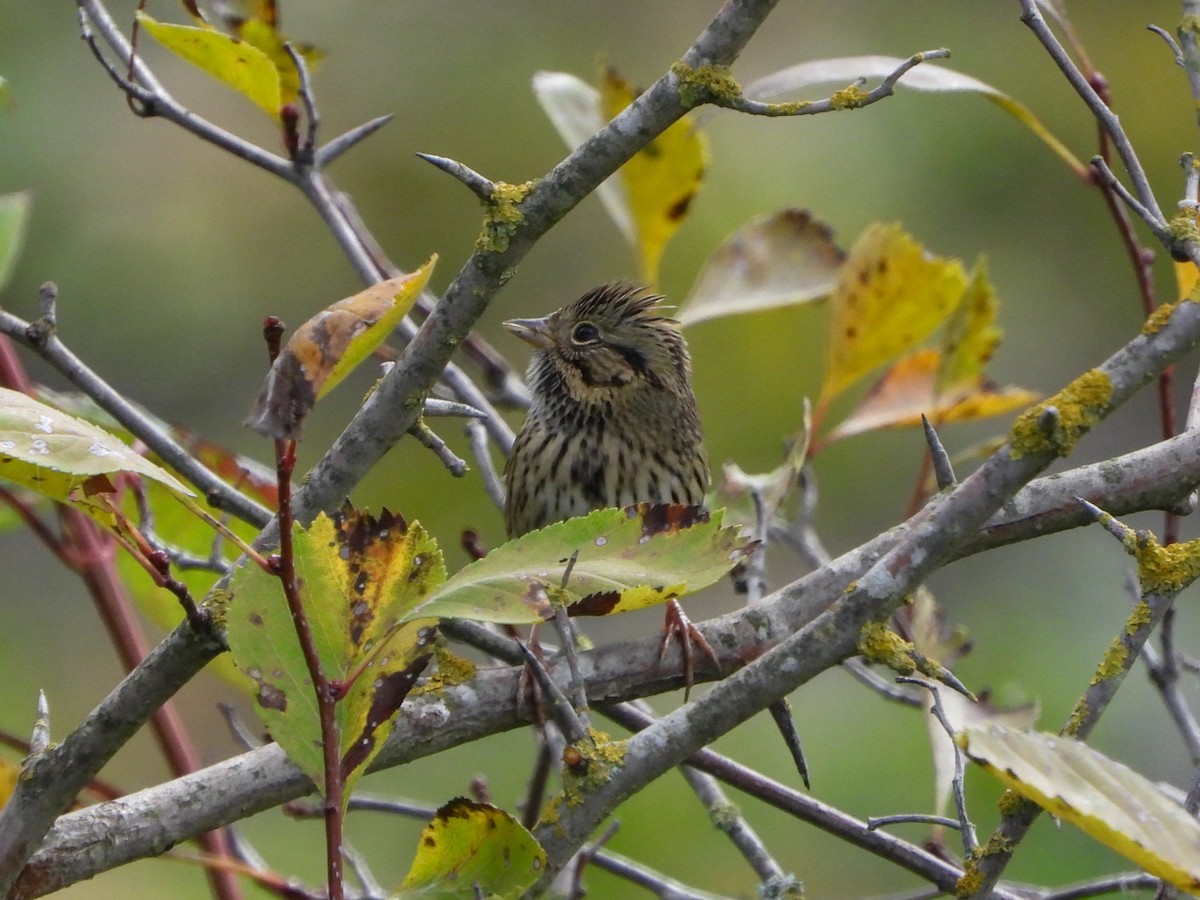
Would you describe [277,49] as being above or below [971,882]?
above

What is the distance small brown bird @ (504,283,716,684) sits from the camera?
3.04 metres

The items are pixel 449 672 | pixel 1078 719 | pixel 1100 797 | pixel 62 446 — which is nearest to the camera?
pixel 1100 797

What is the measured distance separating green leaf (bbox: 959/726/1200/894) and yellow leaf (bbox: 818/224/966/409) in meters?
1.47

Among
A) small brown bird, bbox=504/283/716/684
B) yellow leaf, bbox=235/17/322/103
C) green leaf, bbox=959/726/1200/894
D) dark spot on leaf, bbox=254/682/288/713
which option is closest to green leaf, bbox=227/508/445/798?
dark spot on leaf, bbox=254/682/288/713

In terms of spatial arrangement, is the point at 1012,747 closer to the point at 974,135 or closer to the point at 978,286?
the point at 978,286

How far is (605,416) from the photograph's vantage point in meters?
3.13

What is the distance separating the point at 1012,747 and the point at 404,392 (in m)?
0.74

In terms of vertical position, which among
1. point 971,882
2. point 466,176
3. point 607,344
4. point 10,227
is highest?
point 607,344

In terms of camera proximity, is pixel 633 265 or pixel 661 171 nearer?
pixel 661 171

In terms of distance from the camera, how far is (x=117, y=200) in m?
7.16

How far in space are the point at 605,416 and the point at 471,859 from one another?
1785mm

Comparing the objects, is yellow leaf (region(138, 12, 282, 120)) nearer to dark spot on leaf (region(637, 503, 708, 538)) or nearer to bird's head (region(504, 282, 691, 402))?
dark spot on leaf (region(637, 503, 708, 538))

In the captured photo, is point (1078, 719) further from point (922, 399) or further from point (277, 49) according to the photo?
point (277, 49)

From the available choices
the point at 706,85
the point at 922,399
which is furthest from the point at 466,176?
the point at 922,399
